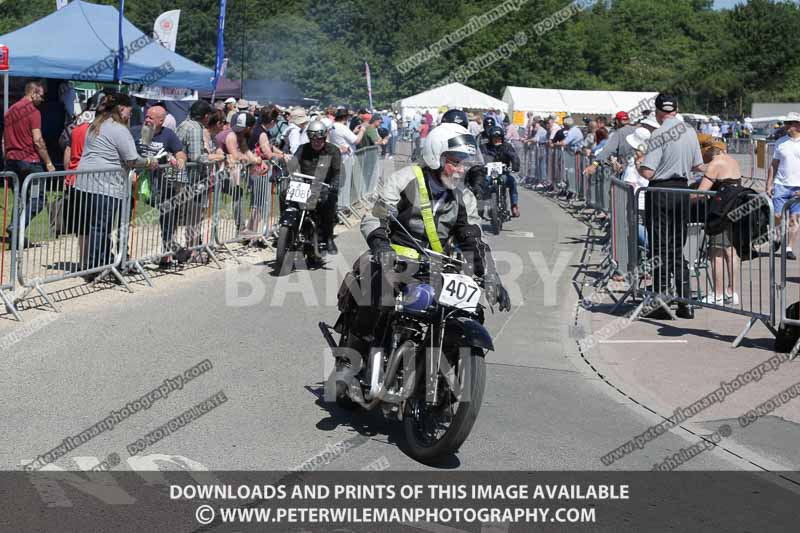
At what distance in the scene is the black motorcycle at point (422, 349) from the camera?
18.9 feet

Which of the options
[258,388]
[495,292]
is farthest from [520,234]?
[495,292]

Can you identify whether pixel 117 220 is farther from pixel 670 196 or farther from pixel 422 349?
pixel 422 349

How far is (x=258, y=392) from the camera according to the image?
762cm

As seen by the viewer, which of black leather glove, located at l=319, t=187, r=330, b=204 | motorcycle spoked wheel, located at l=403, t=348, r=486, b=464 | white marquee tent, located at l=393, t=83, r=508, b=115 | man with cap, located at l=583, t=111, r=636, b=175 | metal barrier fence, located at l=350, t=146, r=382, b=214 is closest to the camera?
motorcycle spoked wheel, located at l=403, t=348, r=486, b=464

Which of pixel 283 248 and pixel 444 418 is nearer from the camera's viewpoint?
pixel 444 418

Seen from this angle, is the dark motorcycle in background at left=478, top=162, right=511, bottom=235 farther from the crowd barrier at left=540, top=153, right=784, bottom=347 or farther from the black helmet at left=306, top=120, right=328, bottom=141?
the crowd barrier at left=540, top=153, right=784, bottom=347

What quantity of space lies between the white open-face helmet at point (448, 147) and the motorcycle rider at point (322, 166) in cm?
761

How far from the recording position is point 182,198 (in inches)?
507

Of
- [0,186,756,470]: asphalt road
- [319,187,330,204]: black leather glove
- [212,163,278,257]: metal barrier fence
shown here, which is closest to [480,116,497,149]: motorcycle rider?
[212,163,278,257]: metal barrier fence

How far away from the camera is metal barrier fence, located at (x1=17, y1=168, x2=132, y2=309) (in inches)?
428

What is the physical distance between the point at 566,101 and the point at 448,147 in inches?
2188

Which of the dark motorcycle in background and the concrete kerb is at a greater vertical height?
the dark motorcycle in background

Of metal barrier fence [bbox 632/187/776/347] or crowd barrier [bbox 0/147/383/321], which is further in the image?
metal barrier fence [bbox 632/187/776/347]

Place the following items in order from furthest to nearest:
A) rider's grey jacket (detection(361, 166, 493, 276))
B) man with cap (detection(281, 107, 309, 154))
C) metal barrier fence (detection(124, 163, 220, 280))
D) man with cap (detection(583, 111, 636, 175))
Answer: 1. man with cap (detection(281, 107, 309, 154))
2. man with cap (detection(583, 111, 636, 175))
3. metal barrier fence (detection(124, 163, 220, 280))
4. rider's grey jacket (detection(361, 166, 493, 276))
